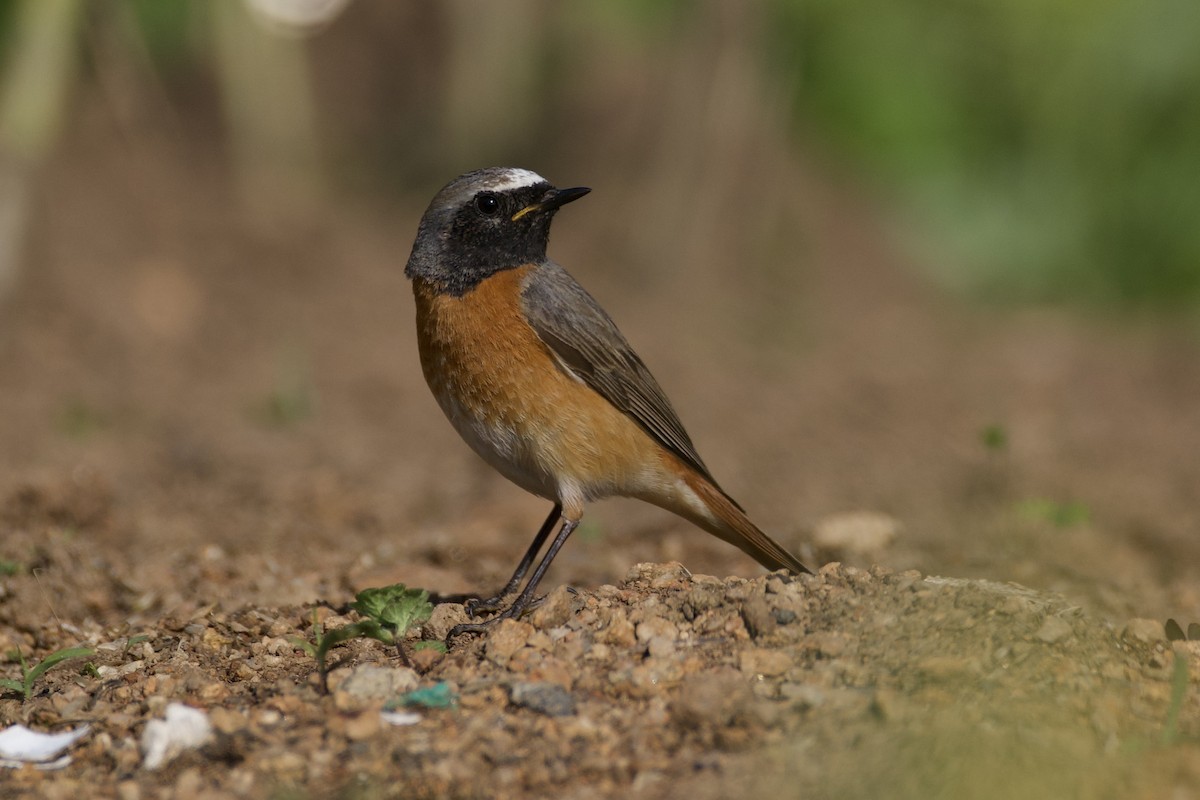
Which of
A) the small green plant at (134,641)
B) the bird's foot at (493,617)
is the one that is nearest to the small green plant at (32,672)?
the small green plant at (134,641)

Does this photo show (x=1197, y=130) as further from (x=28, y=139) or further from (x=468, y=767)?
(x=468, y=767)

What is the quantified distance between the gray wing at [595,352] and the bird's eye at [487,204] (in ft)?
1.08

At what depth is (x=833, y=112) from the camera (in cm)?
1770

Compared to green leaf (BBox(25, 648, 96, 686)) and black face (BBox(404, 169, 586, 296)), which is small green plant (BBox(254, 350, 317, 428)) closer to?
black face (BBox(404, 169, 586, 296))

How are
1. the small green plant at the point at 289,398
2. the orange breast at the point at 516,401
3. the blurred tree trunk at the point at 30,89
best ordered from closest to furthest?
the orange breast at the point at 516,401 → the blurred tree trunk at the point at 30,89 → the small green plant at the point at 289,398

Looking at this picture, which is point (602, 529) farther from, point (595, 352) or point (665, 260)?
point (665, 260)

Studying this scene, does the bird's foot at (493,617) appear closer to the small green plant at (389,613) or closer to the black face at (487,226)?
the small green plant at (389,613)

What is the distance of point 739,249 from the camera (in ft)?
52.7

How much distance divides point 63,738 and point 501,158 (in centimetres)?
1261

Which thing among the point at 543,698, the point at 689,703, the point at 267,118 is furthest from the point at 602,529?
the point at 267,118

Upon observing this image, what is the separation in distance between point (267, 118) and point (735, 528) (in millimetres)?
10196

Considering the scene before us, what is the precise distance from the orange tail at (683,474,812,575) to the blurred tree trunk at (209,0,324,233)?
9.42 m

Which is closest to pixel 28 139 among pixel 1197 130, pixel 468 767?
pixel 468 767

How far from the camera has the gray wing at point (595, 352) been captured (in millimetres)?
6125
